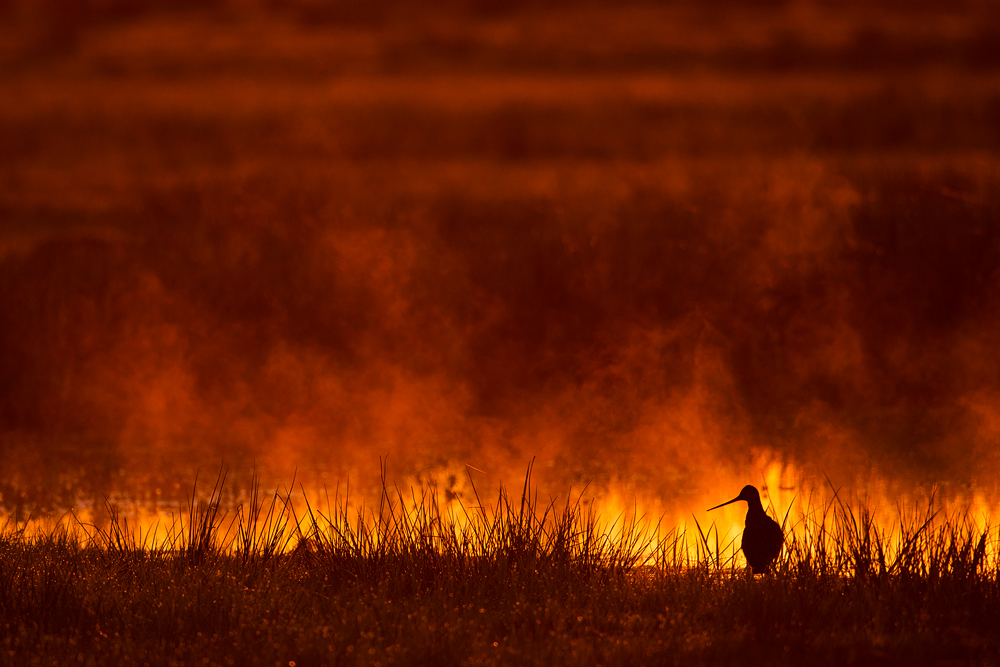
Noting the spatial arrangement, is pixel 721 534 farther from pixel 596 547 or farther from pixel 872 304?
pixel 872 304

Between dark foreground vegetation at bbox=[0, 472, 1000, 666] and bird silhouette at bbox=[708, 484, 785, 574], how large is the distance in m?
0.07

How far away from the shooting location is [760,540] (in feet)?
18.2

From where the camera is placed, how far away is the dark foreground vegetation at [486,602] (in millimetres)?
4746

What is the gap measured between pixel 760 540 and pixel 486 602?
3.90 ft

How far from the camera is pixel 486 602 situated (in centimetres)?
524

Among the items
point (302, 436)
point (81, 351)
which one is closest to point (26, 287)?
point (81, 351)

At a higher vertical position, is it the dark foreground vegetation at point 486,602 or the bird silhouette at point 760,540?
the bird silhouette at point 760,540

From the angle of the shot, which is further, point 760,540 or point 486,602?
point 760,540

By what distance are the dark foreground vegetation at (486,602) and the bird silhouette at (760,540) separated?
74mm

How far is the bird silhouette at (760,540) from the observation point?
217 inches

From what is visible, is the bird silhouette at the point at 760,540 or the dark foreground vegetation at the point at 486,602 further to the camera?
the bird silhouette at the point at 760,540

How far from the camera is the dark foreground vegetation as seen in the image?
4.75m

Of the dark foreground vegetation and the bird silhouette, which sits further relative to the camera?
the bird silhouette

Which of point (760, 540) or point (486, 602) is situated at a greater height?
point (760, 540)
